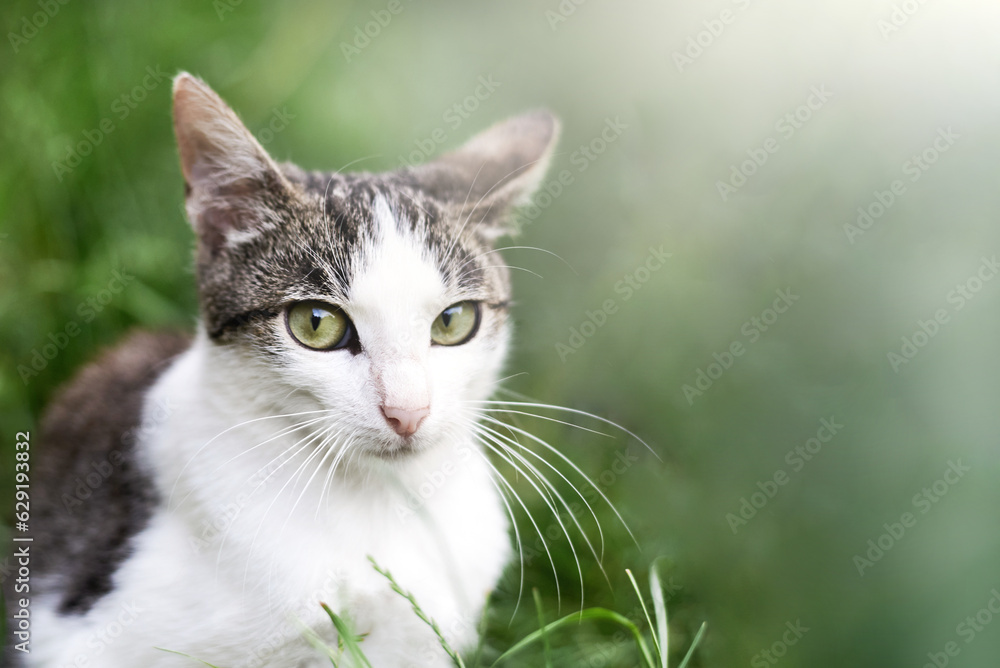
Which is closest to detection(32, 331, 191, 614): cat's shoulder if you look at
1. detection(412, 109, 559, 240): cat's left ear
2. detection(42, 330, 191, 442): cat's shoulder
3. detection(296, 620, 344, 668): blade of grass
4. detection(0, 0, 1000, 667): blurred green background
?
detection(42, 330, 191, 442): cat's shoulder

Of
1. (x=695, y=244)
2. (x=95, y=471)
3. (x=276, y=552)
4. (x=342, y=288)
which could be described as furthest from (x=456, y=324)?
(x=95, y=471)

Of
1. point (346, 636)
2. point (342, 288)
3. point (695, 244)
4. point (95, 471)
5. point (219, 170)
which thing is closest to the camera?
point (346, 636)

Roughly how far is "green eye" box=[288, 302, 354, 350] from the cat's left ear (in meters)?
0.37

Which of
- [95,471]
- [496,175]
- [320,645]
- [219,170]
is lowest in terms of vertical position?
[95,471]

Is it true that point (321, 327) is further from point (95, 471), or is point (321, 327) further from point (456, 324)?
point (95, 471)

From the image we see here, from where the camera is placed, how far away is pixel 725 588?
Answer: 5.19ft

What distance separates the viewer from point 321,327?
1317mm

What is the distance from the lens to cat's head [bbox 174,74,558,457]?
126 centimetres

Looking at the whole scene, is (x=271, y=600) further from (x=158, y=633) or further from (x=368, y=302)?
(x=368, y=302)

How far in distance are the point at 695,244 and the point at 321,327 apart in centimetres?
100

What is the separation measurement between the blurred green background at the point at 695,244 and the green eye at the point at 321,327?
508 mm

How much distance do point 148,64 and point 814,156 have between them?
7.56 feet

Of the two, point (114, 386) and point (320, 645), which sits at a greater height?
point (320, 645)

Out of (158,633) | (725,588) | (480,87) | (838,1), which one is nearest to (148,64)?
(480,87)
